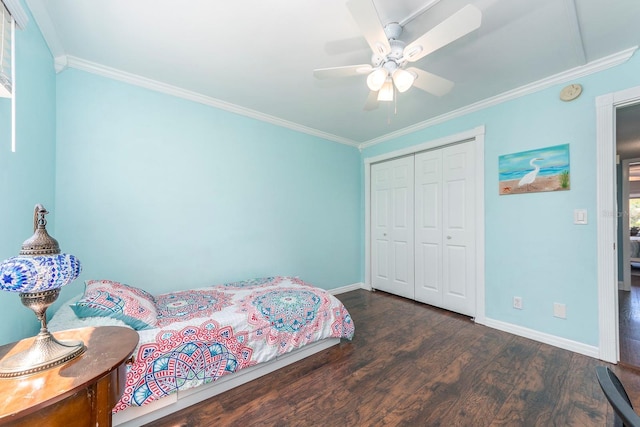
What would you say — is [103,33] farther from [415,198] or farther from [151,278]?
[415,198]

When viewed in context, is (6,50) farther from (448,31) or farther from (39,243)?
(448,31)

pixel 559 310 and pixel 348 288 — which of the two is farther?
pixel 348 288

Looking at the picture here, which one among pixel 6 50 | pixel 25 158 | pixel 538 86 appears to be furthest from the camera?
pixel 538 86

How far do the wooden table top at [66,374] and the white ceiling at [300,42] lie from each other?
74.6 inches

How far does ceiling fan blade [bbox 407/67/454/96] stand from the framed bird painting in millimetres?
1337

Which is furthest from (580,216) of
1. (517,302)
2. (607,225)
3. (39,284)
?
(39,284)

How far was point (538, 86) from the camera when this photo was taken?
246 cm

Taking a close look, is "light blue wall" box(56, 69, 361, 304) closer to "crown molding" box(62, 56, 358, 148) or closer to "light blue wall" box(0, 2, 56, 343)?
"crown molding" box(62, 56, 358, 148)

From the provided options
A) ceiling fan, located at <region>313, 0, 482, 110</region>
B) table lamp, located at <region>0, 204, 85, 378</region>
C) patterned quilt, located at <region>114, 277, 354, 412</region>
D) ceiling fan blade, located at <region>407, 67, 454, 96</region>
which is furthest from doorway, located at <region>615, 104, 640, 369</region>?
table lamp, located at <region>0, 204, 85, 378</region>

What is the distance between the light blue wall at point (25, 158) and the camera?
132cm

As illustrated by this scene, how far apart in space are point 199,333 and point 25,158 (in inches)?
58.8

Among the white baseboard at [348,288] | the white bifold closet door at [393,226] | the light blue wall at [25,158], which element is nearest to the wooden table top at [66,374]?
the light blue wall at [25,158]

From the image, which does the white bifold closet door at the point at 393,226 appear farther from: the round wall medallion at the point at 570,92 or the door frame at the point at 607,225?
the door frame at the point at 607,225

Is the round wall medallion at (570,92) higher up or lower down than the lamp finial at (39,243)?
higher up
